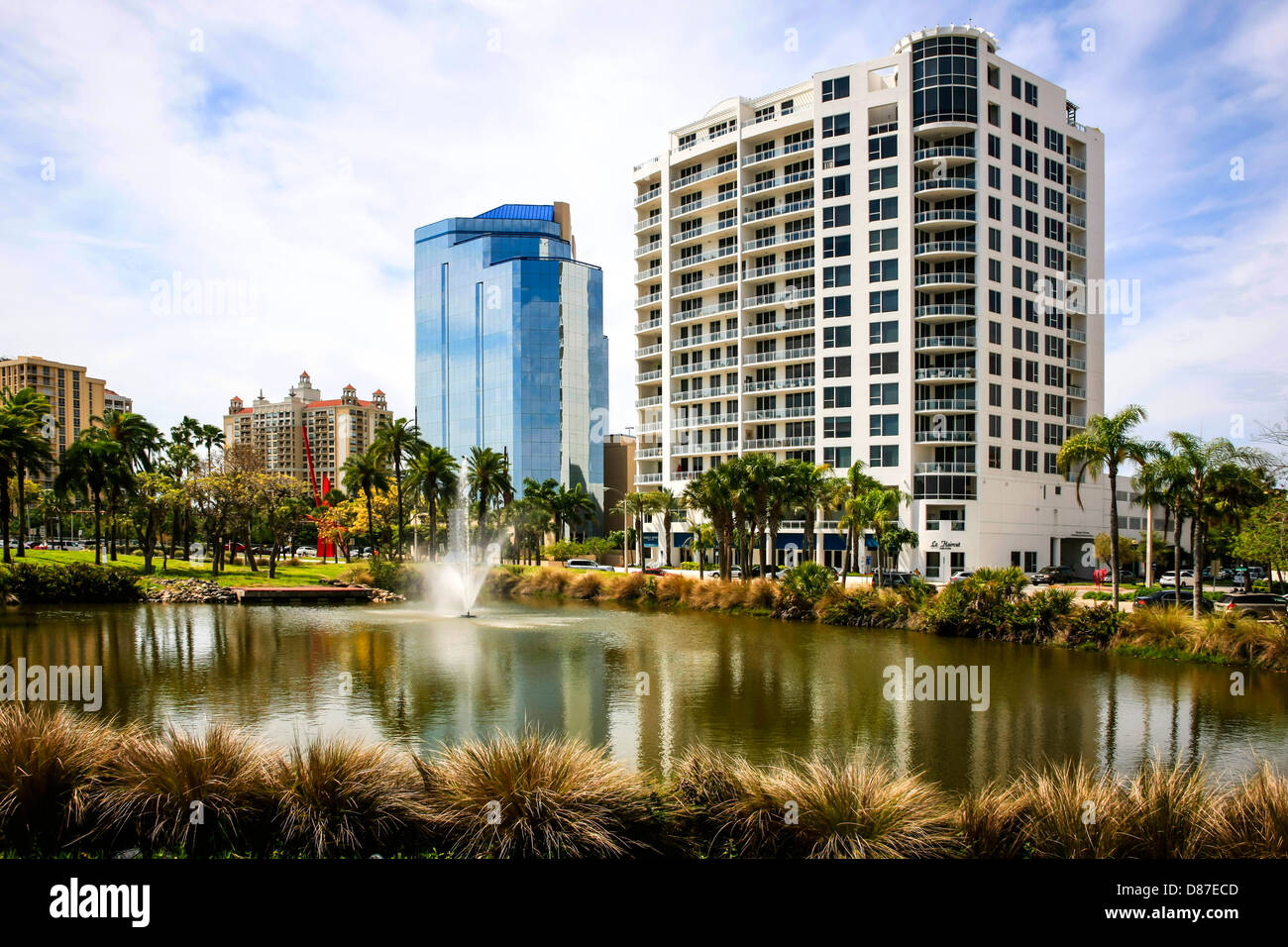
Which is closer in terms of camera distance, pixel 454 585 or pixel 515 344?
pixel 454 585

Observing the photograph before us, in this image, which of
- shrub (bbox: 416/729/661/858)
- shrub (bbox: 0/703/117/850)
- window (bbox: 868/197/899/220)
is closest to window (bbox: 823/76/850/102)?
window (bbox: 868/197/899/220)

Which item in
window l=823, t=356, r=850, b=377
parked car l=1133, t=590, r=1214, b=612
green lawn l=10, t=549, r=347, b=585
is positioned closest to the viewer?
parked car l=1133, t=590, r=1214, b=612

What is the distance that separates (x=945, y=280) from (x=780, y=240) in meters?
16.9

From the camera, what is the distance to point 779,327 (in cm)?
7975

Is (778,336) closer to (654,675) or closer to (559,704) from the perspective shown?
(654,675)

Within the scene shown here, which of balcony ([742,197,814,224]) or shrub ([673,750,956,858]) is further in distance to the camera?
balcony ([742,197,814,224])

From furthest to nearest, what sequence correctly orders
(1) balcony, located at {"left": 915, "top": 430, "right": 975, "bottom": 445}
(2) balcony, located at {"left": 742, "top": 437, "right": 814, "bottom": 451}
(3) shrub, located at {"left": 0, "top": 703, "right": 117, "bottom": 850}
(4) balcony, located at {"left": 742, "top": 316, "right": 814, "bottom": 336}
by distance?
(4) balcony, located at {"left": 742, "top": 316, "right": 814, "bottom": 336} → (2) balcony, located at {"left": 742, "top": 437, "right": 814, "bottom": 451} → (1) balcony, located at {"left": 915, "top": 430, "right": 975, "bottom": 445} → (3) shrub, located at {"left": 0, "top": 703, "right": 117, "bottom": 850}

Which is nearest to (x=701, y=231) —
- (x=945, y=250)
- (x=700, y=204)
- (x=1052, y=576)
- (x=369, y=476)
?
(x=700, y=204)

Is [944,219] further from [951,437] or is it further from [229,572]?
[229,572]

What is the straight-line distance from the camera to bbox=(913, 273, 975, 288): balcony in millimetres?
70562

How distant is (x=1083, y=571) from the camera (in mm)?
76250

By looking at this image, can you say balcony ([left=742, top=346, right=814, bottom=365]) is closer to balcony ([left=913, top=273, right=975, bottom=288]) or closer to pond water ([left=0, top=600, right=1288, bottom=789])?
balcony ([left=913, top=273, right=975, bottom=288])

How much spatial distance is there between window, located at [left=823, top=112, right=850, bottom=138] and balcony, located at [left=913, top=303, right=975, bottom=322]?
724 inches
